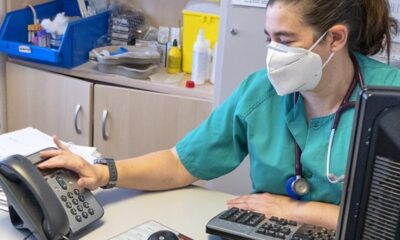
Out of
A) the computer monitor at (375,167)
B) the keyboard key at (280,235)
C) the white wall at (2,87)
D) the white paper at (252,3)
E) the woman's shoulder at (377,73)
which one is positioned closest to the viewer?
the computer monitor at (375,167)

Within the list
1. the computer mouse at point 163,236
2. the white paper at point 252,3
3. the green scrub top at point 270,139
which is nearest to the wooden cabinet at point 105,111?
the white paper at point 252,3

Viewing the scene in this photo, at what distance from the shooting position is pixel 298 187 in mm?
1155

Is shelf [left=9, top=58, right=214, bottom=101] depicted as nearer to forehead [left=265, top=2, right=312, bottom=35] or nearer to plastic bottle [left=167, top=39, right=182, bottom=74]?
plastic bottle [left=167, top=39, right=182, bottom=74]

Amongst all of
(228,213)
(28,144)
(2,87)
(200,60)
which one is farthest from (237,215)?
(2,87)

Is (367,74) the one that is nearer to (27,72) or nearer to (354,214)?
(354,214)

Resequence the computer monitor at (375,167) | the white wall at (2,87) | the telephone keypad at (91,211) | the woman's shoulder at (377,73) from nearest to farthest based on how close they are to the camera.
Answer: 1. the computer monitor at (375,167)
2. the telephone keypad at (91,211)
3. the woman's shoulder at (377,73)
4. the white wall at (2,87)

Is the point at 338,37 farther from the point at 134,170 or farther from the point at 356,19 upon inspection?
the point at 134,170

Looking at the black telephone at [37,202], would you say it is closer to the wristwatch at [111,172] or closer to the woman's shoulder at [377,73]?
the wristwatch at [111,172]

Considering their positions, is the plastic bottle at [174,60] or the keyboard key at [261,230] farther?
the plastic bottle at [174,60]

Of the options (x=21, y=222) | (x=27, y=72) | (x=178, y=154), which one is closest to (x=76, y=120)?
(x=27, y=72)

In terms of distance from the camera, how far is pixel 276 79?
1.19m

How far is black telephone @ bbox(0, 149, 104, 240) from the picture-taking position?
3.20 ft

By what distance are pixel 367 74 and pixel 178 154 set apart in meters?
0.48

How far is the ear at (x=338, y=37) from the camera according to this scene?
115 centimetres
